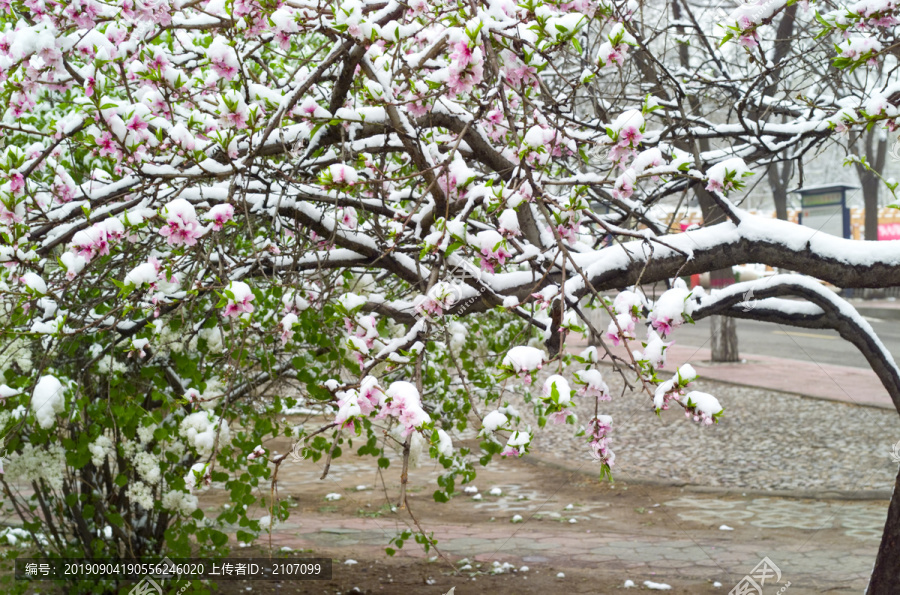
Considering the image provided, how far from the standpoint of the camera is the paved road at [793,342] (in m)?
13.9

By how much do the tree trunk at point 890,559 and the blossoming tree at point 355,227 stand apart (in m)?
0.02

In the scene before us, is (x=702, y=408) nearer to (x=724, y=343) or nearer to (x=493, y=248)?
(x=493, y=248)

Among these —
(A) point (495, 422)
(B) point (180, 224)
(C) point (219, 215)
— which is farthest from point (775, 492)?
(B) point (180, 224)

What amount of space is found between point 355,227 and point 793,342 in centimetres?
1587

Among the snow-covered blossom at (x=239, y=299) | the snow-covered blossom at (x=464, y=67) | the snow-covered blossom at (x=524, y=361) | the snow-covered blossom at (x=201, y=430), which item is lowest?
the snow-covered blossom at (x=201, y=430)

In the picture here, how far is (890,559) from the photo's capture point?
4121 millimetres

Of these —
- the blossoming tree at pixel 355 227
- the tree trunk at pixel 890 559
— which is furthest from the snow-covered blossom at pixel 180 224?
the tree trunk at pixel 890 559

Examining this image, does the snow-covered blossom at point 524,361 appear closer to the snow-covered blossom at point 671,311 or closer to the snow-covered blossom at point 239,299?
the snow-covered blossom at point 671,311

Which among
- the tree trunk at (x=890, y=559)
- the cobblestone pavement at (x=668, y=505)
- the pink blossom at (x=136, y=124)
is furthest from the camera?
the cobblestone pavement at (x=668, y=505)

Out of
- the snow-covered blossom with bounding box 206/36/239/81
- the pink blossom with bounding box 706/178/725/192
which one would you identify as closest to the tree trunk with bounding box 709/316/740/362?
the pink blossom with bounding box 706/178/725/192

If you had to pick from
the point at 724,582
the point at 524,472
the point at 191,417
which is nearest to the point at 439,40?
the point at 191,417

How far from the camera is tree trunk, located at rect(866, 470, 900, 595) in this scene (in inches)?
161

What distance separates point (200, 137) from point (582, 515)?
5.67m

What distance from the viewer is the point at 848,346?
15.1 metres
